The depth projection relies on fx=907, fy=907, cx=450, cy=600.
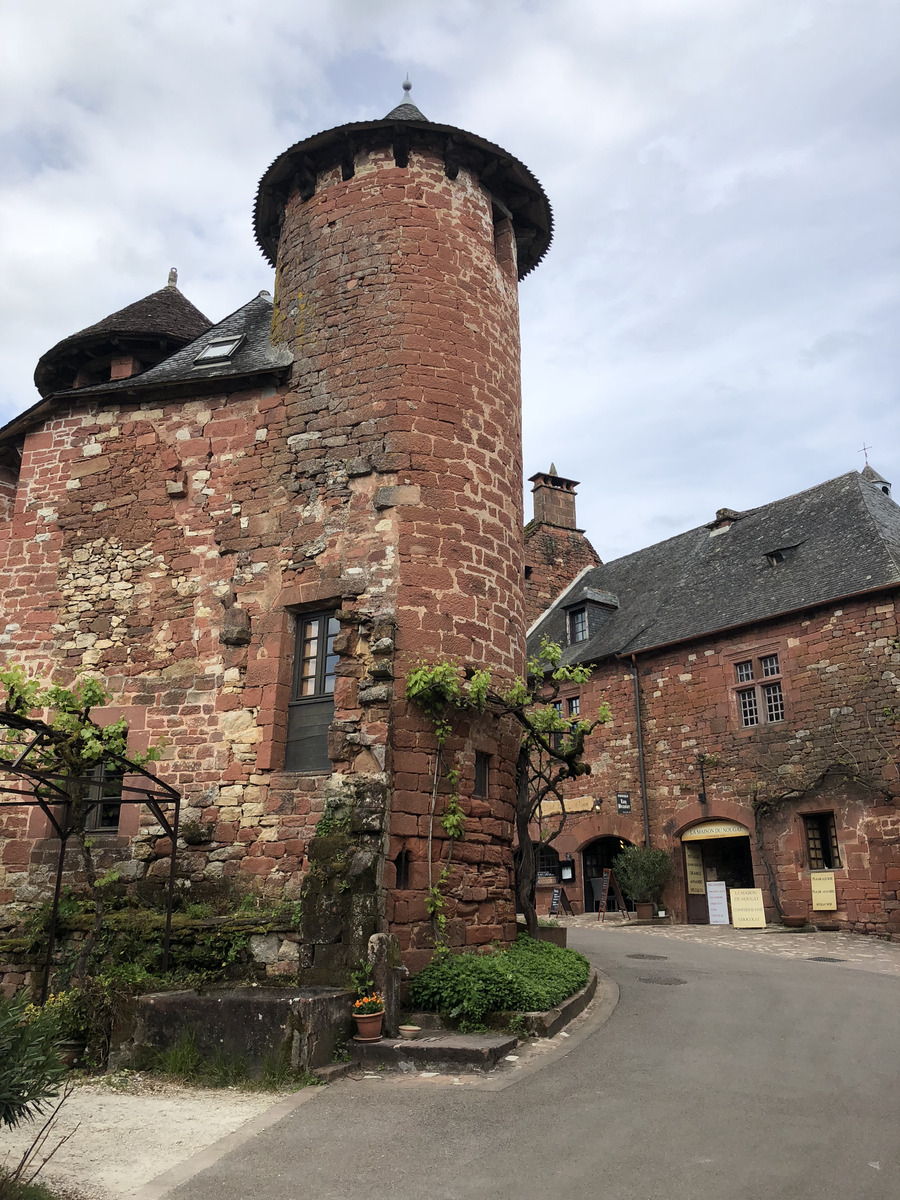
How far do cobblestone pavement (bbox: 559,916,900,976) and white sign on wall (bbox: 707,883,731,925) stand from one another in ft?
0.93

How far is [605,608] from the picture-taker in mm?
24984

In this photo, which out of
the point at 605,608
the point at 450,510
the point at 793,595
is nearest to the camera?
the point at 450,510

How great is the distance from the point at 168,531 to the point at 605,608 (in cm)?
1594

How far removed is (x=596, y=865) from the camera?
22.9 m

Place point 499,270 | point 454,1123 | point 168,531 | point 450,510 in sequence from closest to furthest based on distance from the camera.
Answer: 1. point 454,1123
2. point 450,510
3. point 168,531
4. point 499,270

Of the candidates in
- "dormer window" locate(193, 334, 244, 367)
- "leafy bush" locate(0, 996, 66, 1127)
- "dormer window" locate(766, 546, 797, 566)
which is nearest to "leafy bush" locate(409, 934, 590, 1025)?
"leafy bush" locate(0, 996, 66, 1127)

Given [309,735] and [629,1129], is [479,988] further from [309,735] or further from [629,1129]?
[309,735]

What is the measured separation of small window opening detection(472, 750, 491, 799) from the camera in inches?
374

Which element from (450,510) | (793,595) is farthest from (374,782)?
(793,595)

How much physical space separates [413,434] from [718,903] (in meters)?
13.5

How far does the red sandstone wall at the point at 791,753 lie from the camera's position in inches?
648

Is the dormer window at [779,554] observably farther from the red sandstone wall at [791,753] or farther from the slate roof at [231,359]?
the slate roof at [231,359]

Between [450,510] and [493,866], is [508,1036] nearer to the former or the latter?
[493,866]

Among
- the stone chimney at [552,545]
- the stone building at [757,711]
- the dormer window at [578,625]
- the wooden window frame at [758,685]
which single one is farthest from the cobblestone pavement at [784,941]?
the stone chimney at [552,545]
